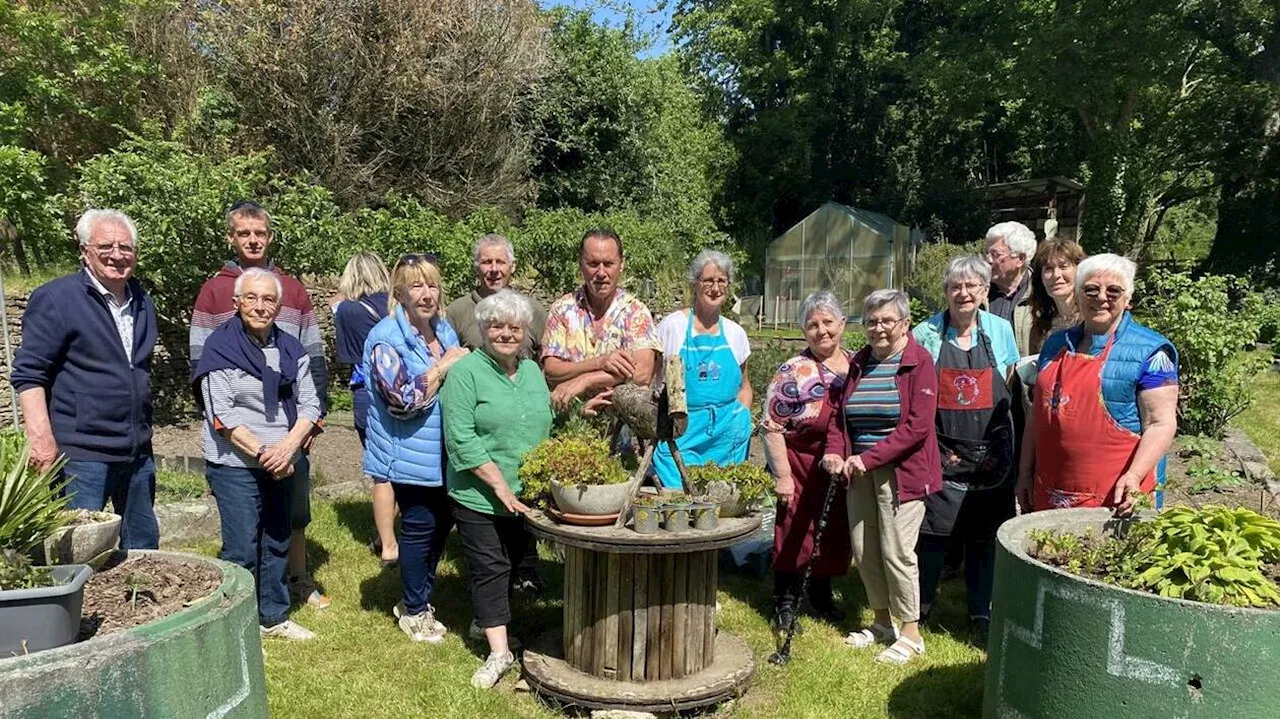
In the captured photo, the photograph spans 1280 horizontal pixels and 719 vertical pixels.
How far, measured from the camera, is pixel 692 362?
4332 millimetres

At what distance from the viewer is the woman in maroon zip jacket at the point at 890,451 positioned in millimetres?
3945

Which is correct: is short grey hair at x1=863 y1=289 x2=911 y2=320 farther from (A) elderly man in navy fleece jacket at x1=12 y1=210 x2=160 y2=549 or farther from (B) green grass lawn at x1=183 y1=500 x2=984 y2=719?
(A) elderly man in navy fleece jacket at x1=12 y1=210 x2=160 y2=549

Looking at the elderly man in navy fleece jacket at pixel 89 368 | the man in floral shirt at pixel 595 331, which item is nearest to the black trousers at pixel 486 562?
the man in floral shirt at pixel 595 331

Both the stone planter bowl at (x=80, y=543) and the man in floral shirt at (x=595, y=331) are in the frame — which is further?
the man in floral shirt at (x=595, y=331)

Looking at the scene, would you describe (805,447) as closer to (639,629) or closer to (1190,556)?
(639,629)

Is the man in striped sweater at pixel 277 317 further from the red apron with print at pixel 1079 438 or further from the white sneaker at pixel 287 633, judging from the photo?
the red apron with print at pixel 1079 438

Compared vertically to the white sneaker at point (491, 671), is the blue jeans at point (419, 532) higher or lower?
higher

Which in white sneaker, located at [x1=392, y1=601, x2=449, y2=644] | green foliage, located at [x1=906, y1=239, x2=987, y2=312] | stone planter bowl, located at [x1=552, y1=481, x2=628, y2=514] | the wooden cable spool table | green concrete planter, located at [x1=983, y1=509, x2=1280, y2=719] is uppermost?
green foliage, located at [x1=906, y1=239, x2=987, y2=312]

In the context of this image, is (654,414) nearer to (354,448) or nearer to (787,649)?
(787,649)

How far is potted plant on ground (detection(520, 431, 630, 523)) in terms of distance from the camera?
343 cm

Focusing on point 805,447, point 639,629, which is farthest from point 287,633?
point 805,447

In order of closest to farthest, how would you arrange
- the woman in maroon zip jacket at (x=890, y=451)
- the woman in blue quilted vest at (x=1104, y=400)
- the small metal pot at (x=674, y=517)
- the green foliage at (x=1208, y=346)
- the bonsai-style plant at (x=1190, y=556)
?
the bonsai-style plant at (x=1190, y=556) < the woman in blue quilted vest at (x=1104, y=400) < the small metal pot at (x=674, y=517) < the woman in maroon zip jacket at (x=890, y=451) < the green foliage at (x=1208, y=346)

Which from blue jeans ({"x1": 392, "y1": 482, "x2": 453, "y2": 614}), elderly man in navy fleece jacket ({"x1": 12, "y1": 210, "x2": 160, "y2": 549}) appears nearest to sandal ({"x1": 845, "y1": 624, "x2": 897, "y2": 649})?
blue jeans ({"x1": 392, "y1": 482, "x2": 453, "y2": 614})

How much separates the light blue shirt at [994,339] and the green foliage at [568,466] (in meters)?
1.74
